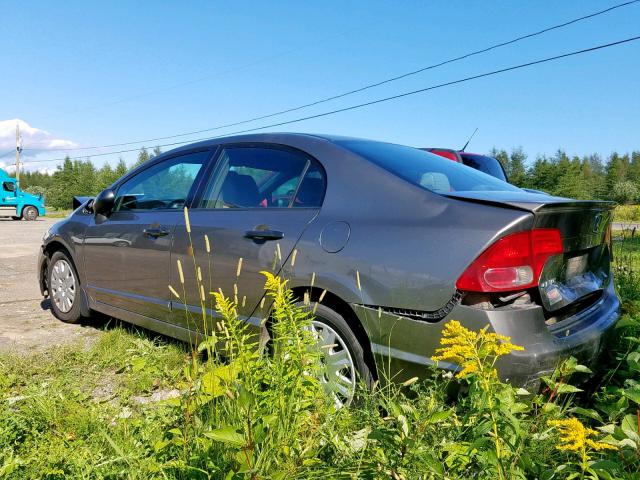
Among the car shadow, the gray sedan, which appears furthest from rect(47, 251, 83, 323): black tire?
the gray sedan

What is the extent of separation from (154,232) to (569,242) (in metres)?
2.55

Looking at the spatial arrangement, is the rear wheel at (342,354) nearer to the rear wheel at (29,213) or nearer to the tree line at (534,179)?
the rear wheel at (29,213)

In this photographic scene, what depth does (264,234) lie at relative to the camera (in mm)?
2684

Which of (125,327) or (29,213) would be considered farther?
(29,213)

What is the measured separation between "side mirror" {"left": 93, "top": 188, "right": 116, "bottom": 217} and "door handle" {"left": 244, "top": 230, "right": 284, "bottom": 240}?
1.70 meters

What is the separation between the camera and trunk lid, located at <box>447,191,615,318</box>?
2025 mm

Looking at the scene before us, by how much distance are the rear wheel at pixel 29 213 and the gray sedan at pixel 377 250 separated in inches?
1151

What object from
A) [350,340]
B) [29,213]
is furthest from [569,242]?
[29,213]

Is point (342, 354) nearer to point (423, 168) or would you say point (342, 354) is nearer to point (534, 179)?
point (423, 168)

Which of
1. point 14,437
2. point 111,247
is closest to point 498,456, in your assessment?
point 14,437

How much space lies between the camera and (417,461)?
1.45m

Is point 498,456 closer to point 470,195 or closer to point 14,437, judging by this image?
point 470,195

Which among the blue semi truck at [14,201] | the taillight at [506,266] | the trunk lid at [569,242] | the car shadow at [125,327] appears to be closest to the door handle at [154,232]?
the car shadow at [125,327]

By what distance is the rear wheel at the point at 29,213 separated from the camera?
1115 inches
